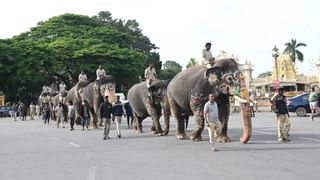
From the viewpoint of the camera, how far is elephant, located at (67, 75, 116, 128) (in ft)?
84.6

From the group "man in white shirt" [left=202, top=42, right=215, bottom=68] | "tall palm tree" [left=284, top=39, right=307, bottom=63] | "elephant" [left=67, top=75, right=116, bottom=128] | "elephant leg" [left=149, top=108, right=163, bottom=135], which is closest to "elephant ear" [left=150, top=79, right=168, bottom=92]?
"elephant leg" [left=149, top=108, right=163, bottom=135]

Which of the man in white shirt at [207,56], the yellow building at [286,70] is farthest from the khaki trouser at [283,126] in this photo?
the yellow building at [286,70]

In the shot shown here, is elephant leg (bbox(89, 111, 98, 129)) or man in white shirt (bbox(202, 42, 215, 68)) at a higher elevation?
man in white shirt (bbox(202, 42, 215, 68))

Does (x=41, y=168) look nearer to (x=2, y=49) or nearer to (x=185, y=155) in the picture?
(x=185, y=155)

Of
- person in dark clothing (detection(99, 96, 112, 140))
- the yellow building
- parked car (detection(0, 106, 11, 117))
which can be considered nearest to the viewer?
person in dark clothing (detection(99, 96, 112, 140))

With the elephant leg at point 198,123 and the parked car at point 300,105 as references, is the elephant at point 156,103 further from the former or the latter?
the parked car at point 300,105

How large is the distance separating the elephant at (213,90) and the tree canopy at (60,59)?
142ft

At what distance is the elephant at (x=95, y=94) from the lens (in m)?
25.8

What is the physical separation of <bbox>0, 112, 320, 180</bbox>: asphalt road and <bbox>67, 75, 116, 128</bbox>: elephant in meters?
7.38

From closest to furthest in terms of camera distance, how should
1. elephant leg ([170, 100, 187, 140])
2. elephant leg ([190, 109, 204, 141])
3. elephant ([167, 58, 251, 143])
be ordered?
elephant ([167, 58, 251, 143]) < elephant leg ([190, 109, 204, 141]) < elephant leg ([170, 100, 187, 140])

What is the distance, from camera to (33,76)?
59.7 meters

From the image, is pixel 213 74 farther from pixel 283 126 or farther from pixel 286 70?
pixel 286 70

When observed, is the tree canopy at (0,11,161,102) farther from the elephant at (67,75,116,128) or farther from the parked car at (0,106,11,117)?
the elephant at (67,75,116,128)

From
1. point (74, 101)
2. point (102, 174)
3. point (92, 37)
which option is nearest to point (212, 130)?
point (102, 174)
